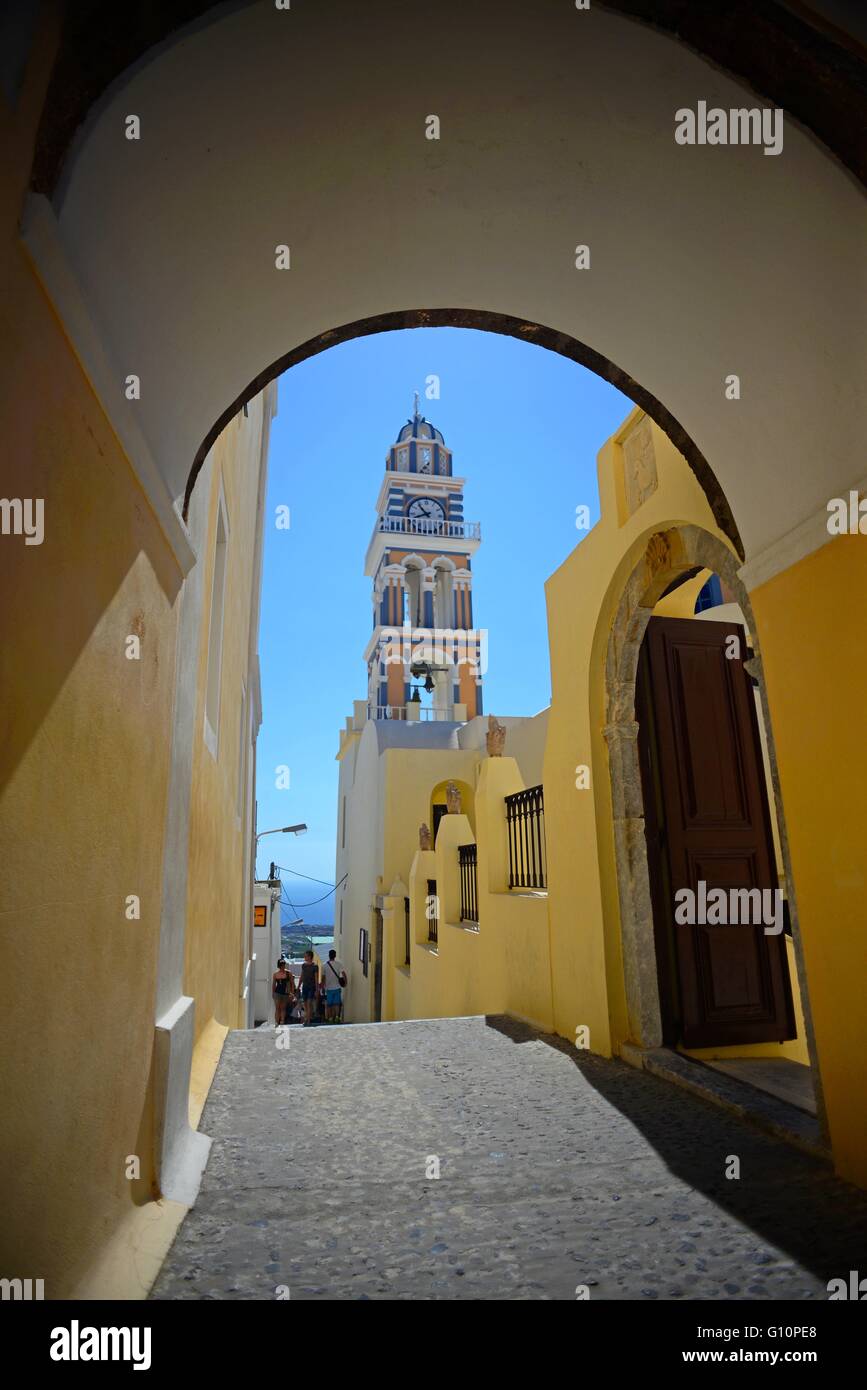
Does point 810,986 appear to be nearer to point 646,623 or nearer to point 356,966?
point 646,623

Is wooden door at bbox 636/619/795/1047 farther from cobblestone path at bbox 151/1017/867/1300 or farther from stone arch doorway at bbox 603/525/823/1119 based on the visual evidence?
cobblestone path at bbox 151/1017/867/1300

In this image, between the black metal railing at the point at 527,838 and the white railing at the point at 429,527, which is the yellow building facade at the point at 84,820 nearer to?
the black metal railing at the point at 527,838

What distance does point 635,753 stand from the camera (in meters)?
5.24

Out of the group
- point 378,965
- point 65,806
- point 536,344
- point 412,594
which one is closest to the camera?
point 65,806

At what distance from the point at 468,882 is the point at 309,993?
758 centimetres

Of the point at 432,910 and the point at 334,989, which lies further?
the point at 334,989

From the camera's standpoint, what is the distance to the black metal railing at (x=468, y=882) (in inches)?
356

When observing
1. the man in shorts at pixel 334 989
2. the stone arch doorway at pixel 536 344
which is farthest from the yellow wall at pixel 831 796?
the man in shorts at pixel 334 989

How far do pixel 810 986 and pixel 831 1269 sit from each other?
107cm

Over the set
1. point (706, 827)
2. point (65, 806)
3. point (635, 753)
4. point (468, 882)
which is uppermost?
point (635, 753)

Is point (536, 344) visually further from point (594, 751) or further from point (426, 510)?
point (426, 510)

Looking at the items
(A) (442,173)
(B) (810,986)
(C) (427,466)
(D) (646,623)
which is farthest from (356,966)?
(C) (427,466)

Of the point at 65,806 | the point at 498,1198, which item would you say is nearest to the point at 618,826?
the point at 498,1198

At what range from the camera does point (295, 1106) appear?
12.1 feet
